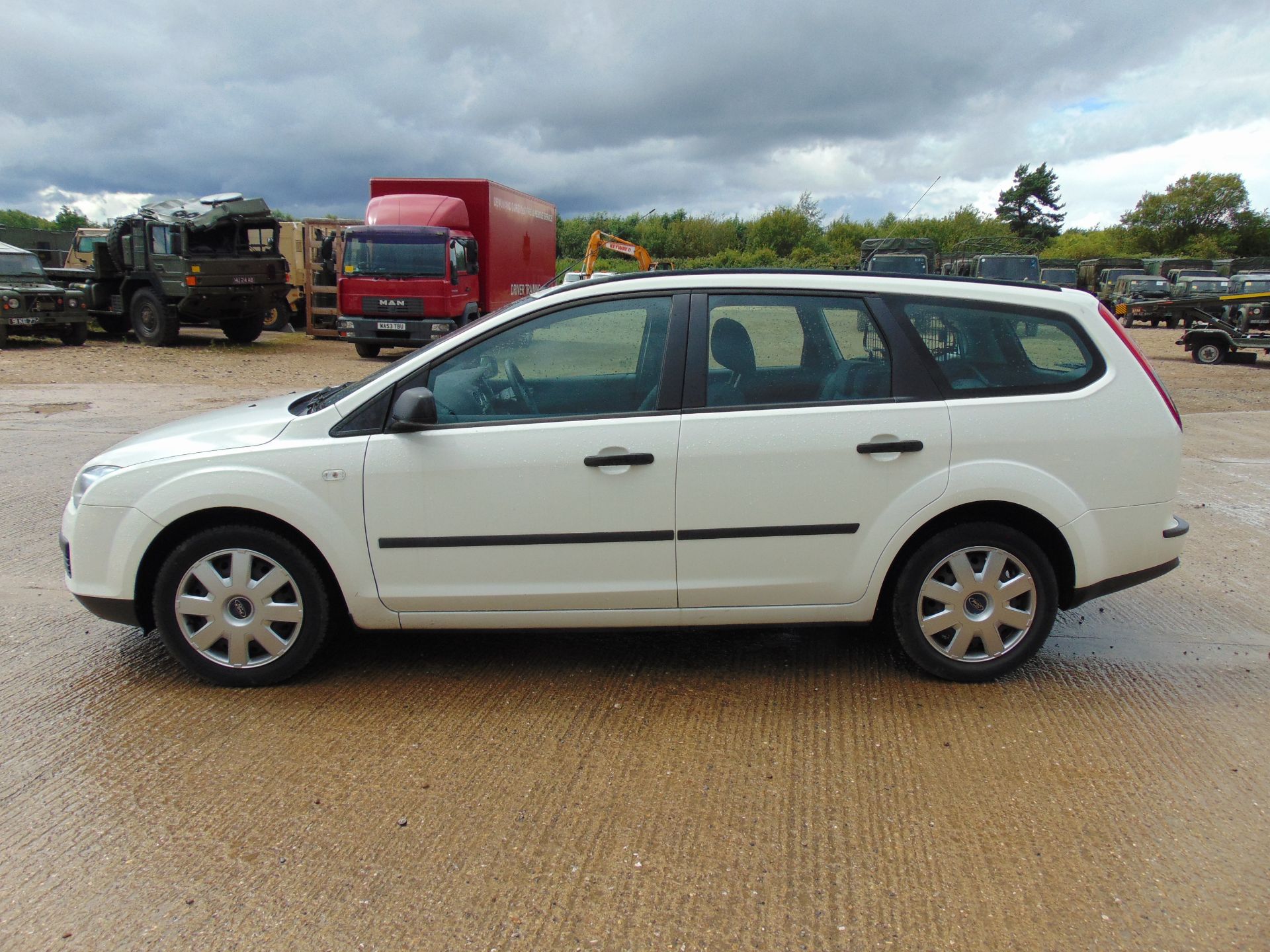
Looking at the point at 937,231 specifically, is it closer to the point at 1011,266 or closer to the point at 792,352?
the point at 1011,266

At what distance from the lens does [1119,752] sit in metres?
3.38

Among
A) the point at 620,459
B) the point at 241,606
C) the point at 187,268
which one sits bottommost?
the point at 241,606

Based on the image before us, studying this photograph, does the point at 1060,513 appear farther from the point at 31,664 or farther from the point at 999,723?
the point at 31,664

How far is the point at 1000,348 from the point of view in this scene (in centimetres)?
383

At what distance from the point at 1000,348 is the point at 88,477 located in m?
3.67

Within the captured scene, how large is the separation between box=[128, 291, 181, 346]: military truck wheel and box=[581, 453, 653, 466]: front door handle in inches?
755

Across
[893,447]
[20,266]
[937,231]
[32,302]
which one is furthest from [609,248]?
[937,231]

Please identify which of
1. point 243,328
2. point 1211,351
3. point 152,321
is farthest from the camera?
point 243,328

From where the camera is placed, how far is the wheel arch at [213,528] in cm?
373

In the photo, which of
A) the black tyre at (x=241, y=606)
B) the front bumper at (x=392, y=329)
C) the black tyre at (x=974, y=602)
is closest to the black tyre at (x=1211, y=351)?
the front bumper at (x=392, y=329)

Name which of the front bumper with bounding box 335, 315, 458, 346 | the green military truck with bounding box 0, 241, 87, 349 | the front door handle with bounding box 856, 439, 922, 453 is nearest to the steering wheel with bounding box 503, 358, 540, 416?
the front door handle with bounding box 856, 439, 922, 453

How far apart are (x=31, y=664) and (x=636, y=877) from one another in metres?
2.94

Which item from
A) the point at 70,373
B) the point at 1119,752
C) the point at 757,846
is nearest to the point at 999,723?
the point at 1119,752

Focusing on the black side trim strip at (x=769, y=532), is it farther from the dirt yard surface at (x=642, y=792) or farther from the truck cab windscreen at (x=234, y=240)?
the truck cab windscreen at (x=234, y=240)
